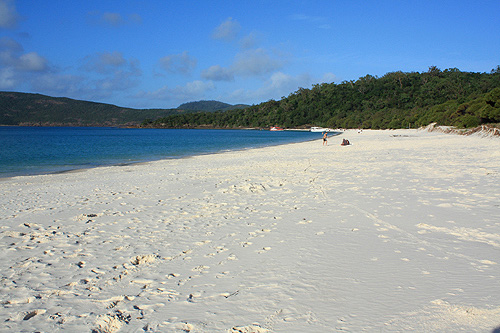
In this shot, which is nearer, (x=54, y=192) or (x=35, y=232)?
(x=35, y=232)

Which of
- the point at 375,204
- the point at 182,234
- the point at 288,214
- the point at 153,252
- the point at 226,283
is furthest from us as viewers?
the point at 375,204

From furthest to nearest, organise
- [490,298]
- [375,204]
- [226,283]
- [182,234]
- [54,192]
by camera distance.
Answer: [54,192] → [375,204] → [182,234] → [226,283] → [490,298]

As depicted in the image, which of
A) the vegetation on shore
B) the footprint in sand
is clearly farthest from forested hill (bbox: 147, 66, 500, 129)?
the footprint in sand

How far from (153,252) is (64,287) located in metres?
1.34

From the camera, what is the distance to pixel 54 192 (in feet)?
34.6

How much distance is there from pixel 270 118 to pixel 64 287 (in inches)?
7491

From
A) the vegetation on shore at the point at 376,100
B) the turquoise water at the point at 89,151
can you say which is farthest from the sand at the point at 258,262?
the vegetation on shore at the point at 376,100

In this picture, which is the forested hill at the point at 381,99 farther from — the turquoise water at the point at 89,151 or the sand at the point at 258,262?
the sand at the point at 258,262

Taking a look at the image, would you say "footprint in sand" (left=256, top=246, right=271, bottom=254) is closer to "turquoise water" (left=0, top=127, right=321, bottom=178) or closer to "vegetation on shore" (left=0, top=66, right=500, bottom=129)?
"turquoise water" (left=0, top=127, right=321, bottom=178)

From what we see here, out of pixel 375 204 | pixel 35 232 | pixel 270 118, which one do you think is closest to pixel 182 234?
pixel 35 232

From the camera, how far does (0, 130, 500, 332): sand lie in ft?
10.7

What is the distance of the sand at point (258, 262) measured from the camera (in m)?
3.27

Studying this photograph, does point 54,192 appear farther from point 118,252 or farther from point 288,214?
point 288,214

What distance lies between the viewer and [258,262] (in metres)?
4.61
